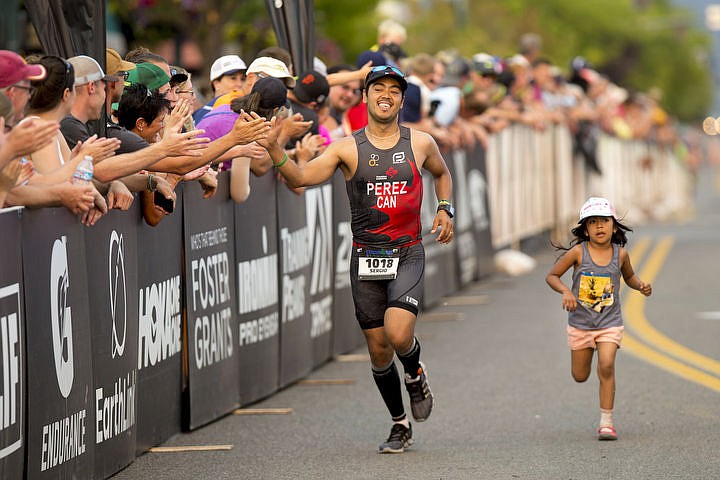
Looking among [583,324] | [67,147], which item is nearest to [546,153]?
[583,324]

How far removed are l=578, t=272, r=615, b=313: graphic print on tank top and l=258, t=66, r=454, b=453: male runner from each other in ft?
2.97

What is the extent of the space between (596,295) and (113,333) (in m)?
2.77

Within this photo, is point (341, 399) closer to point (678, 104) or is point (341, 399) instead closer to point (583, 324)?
point (583, 324)

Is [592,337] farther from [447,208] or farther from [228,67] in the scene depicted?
[228,67]

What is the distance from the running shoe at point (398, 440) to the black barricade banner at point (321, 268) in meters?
3.19

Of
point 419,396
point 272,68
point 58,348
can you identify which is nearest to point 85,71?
point 58,348

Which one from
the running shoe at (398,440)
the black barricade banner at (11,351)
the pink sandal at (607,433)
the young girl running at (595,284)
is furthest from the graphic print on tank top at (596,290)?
the black barricade banner at (11,351)

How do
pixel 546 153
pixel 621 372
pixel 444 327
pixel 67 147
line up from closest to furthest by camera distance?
pixel 67 147
pixel 621 372
pixel 444 327
pixel 546 153

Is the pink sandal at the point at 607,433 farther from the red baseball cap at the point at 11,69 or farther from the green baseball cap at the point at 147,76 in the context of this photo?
the red baseball cap at the point at 11,69

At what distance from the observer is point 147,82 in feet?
29.9

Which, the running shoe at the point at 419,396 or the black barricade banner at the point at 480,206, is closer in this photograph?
the running shoe at the point at 419,396

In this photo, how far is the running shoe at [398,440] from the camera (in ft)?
28.5

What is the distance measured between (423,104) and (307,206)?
3487 millimetres

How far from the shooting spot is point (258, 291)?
1074 cm
